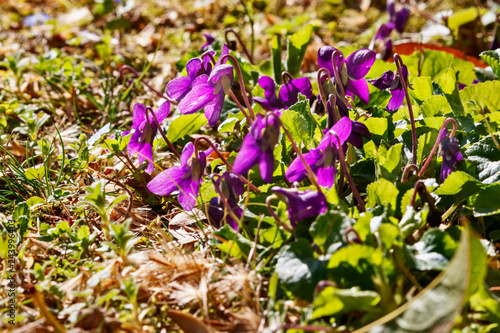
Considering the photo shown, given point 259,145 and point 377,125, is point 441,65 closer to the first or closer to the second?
point 377,125

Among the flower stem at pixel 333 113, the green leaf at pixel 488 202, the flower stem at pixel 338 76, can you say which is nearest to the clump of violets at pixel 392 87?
the flower stem at pixel 338 76

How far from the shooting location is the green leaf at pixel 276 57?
9.18 ft

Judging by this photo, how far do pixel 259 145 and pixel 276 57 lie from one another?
1388 millimetres

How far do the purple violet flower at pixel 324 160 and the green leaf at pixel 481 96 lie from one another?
756mm

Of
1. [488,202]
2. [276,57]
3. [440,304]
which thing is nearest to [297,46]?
[276,57]

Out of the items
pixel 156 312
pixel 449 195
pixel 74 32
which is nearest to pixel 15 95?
pixel 74 32

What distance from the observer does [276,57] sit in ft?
9.30

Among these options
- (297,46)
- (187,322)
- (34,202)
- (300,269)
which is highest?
(297,46)

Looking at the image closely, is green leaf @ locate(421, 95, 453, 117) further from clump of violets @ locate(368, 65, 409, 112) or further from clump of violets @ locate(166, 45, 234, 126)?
clump of violets @ locate(166, 45, 234, 126)

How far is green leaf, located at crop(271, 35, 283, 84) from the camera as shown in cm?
280

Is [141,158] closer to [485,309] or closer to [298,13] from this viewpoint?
[485,309]

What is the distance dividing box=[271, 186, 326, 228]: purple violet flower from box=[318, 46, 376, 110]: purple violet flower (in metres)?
0.46

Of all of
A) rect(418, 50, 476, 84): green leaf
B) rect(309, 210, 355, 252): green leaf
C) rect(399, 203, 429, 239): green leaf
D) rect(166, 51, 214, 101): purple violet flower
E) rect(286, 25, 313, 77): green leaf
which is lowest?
rect(399, 203, 429, 239): green leaf

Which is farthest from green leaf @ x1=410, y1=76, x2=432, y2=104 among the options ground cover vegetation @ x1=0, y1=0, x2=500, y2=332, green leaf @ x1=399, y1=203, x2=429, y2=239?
green leaf @ x1=399, y1=203, x2=429, y2=239
